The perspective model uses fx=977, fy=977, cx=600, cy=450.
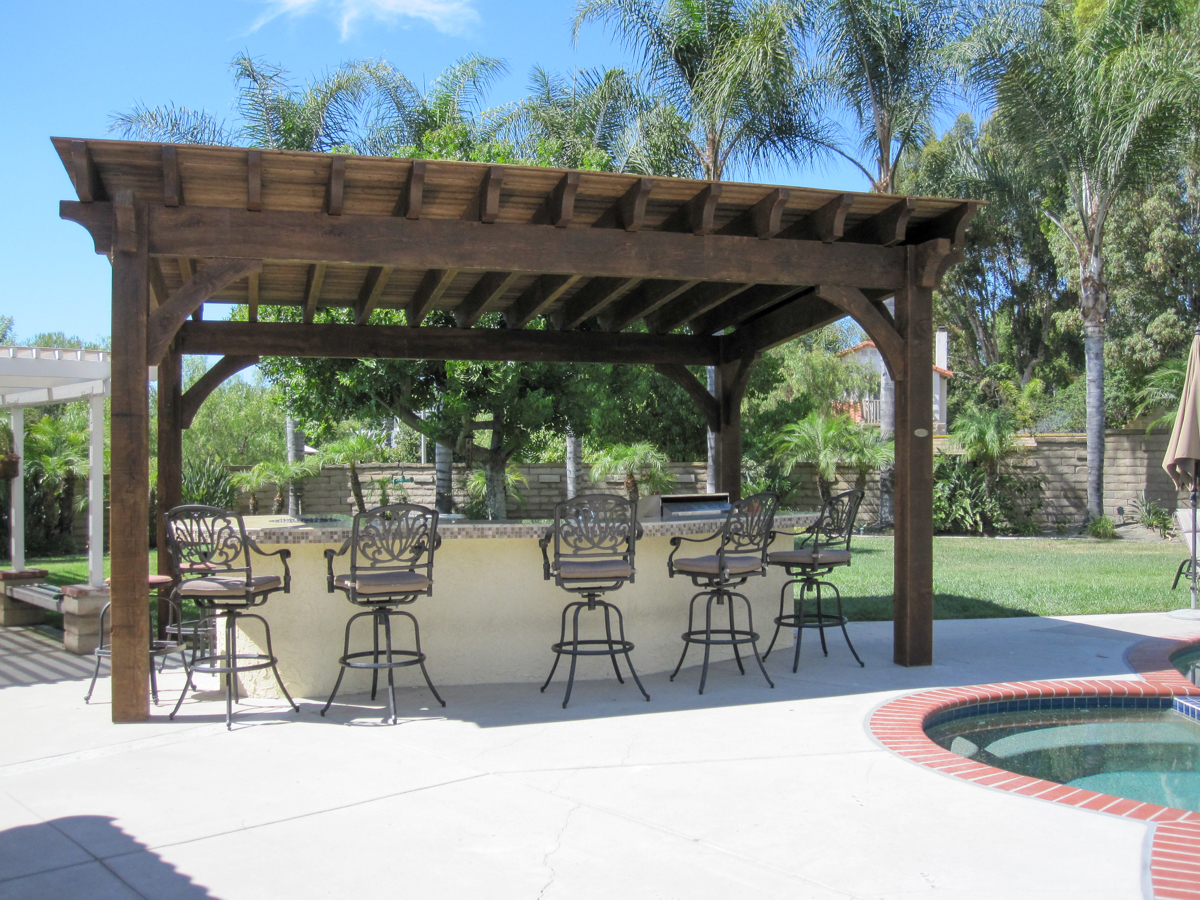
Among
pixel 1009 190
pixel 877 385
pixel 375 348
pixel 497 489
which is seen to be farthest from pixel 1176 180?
pixel 375 348

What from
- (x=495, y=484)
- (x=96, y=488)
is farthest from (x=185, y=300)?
(x=495, y=484)

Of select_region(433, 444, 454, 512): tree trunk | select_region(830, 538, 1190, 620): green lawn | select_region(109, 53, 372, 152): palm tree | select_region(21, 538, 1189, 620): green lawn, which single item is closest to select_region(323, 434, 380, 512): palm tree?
select_region(433, 444, 454, 512): tree trunk

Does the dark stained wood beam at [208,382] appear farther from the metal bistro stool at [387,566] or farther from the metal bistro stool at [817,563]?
the metal bistro stool at [817,563]

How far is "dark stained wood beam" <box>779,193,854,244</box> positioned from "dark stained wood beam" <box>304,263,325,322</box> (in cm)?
337

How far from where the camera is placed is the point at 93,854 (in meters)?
3.46

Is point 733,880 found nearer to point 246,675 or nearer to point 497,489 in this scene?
point 246,675

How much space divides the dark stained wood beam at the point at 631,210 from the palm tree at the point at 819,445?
39.1 ft

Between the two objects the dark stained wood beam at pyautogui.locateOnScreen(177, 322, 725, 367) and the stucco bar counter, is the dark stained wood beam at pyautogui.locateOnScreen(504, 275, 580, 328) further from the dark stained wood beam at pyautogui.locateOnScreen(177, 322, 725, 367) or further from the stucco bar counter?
the stucco bar counter

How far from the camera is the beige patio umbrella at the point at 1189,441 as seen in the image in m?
8.45

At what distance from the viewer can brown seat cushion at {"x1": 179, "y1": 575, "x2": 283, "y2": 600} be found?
210 inches

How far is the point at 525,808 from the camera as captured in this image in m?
3.92

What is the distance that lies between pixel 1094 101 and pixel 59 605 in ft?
56.2

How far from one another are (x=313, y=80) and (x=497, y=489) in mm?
10199

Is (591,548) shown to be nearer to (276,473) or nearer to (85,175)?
(85,175)
